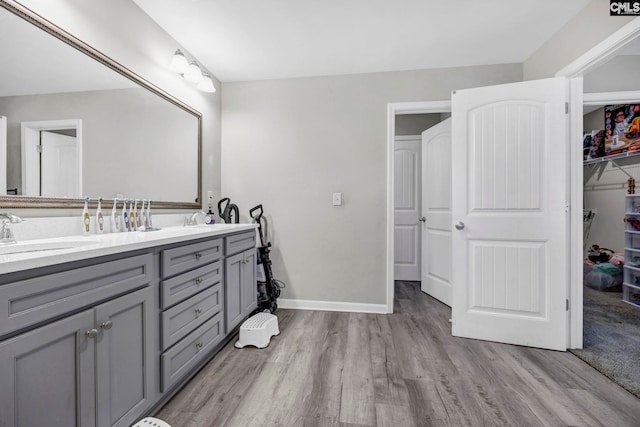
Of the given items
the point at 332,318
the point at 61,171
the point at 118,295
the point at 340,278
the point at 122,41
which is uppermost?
the point at 122,41

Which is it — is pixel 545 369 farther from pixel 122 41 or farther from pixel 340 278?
pixel 122 41

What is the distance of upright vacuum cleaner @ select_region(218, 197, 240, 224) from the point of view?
2.92 meters

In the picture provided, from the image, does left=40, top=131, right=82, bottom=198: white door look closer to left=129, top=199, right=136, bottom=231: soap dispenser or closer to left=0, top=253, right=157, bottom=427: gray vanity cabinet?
left=129, top=199, right=136, bottom=231: soap dispenser

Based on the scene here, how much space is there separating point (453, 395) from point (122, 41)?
2.97 meters

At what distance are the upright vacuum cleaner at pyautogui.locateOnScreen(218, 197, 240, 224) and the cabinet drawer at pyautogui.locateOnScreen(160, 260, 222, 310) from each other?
40.0 inches

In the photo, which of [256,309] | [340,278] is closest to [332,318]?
[340,278]

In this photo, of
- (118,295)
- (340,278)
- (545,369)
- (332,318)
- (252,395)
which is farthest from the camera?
(340,278)

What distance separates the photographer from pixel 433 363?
1.96 metres

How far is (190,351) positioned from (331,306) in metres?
1.60

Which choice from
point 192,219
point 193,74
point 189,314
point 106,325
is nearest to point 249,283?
point 192,219

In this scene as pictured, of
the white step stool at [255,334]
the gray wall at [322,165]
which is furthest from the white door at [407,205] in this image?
the white step stool at [255,334]

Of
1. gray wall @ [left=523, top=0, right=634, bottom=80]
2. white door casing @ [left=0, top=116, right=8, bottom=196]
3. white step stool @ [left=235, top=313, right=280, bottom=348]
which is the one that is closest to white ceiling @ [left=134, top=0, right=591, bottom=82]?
gray wall @ [left=523, top=0, right=634, bottom=80]

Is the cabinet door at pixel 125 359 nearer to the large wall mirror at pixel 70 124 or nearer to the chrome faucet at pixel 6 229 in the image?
the chrome faucet at pixel 6 229

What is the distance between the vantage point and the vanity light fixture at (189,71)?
2256mm
